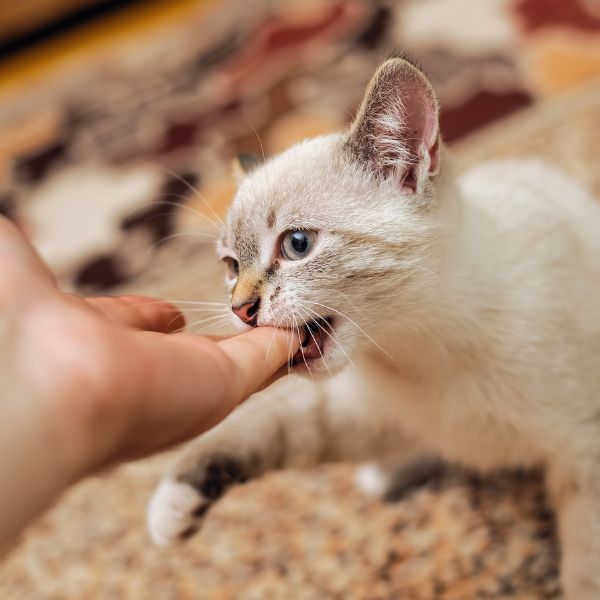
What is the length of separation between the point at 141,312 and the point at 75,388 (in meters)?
0.39

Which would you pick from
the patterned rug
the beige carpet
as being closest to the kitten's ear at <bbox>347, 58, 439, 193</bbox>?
the beige carpet

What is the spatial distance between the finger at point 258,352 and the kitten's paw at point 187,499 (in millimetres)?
329

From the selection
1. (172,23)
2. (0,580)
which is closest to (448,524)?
(0,580)

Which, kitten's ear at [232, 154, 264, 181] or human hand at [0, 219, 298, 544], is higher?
kitten's ear at [232, 154, 264, 181]

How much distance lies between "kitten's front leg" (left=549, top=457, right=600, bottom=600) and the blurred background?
8cm

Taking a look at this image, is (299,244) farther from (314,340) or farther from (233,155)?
(233,155)

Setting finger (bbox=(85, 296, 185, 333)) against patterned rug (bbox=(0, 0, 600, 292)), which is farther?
patterned rug (bbox=(0, 0, 600, 292))

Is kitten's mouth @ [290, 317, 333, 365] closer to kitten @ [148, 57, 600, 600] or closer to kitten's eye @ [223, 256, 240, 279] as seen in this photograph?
kitten @ [148, 57, 600, 600]

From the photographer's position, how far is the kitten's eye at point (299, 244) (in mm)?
930

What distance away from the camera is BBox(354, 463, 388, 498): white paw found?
1.29 m

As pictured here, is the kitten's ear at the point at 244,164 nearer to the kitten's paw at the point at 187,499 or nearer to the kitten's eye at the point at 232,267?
the kitten's eye at the point at 232,267

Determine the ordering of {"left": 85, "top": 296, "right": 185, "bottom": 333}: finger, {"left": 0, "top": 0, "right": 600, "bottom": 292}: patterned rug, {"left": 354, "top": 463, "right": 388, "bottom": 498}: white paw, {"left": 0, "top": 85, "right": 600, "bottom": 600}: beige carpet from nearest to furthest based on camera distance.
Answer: {"left": 85, "top": 296, "right": 185, "bottom": 333}: finger → {"left": 0, "top": 85, "right": 600, "bottom": 600}: beige carpet → {"left": 354, "top": 463, "right": 388, "bottom": 498}: white paw → {"left": 0, "top": 0, "right": 600, "bottom": 292}: patterned rug

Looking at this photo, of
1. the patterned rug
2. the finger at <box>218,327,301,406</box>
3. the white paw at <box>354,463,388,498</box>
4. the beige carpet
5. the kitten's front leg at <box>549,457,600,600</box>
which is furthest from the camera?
the patterned rug

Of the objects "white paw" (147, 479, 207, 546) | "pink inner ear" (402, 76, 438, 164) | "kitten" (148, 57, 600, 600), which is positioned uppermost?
"pink inner ear" (402, 76, 438, 164)
